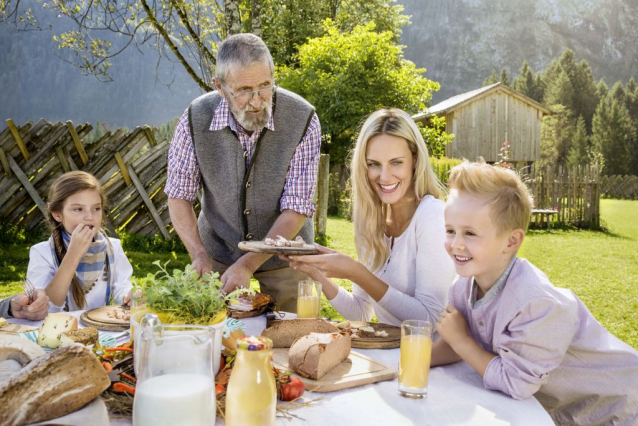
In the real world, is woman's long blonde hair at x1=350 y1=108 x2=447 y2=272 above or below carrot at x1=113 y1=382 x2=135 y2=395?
above

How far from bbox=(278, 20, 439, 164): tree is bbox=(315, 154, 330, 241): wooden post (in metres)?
8.10

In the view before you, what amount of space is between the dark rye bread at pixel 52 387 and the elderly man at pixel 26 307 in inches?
60.7

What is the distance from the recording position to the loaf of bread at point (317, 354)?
1822 mm

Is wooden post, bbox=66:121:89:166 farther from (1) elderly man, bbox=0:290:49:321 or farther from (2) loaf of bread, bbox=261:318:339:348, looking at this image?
(2) loaf of bread, bbox=261:318:339:348

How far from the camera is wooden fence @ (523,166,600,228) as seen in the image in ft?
53.8

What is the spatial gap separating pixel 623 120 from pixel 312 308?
59.8 meters

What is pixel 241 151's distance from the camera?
11.6ft

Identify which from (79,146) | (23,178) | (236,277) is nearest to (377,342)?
(236,277)

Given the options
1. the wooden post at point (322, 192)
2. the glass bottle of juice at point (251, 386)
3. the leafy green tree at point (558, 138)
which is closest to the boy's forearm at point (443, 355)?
the glass bottle of juice at point (251, 386)

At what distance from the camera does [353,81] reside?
1938 centimetres

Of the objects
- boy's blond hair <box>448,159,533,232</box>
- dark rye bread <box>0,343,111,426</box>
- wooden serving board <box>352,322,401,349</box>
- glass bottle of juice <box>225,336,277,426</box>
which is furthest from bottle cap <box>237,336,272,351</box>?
boy's blond hair <box>448,159,533,232</box>

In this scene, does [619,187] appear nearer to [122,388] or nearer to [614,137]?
[614,137]

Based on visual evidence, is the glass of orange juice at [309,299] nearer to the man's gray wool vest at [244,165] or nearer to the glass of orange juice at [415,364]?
the glass of orange juice at [415,364]

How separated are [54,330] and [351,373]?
1.11 metres
